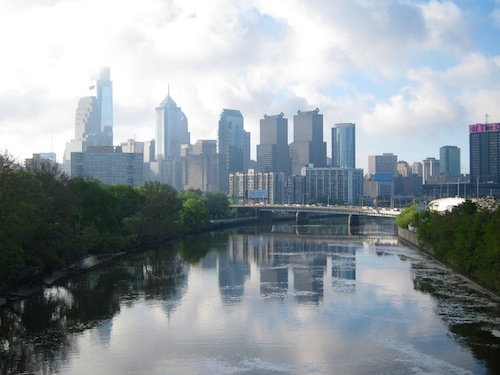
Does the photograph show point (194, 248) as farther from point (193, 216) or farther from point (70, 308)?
point (70, 308)

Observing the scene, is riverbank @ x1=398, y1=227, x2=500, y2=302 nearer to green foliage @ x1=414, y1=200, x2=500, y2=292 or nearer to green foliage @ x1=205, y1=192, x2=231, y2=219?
green foliage @ x1=414, y1=200, x2=500, y2=292

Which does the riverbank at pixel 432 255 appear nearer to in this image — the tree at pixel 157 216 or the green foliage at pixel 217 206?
the tree at pixel 157 216

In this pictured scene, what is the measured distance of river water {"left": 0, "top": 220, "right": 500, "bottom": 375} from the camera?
30.5 meters

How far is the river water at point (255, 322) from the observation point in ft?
100

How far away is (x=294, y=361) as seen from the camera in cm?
3052

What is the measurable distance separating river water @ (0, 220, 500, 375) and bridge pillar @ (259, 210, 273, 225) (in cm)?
8848

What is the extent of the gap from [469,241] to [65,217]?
35.7m

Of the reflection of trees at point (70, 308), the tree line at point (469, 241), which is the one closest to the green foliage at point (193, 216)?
the reflection of trees at point (70, 308)

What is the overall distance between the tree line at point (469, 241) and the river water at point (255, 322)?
1763mm

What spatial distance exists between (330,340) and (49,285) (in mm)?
26596

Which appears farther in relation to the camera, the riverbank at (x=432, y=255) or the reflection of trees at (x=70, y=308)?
the riverbank at (x=432, y=255)

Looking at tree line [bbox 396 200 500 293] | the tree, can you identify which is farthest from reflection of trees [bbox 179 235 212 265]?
tree line [bbox 396 200 500 293]

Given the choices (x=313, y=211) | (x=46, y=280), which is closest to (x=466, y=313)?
(x=46, y=280)

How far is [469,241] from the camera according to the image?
51.5 meters
